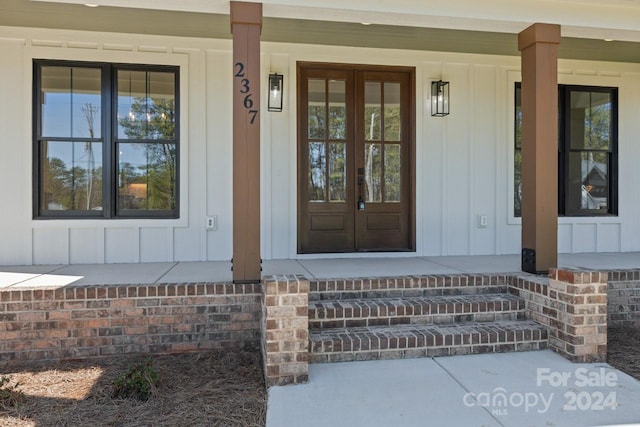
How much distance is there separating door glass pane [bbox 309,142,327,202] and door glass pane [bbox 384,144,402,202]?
80cm

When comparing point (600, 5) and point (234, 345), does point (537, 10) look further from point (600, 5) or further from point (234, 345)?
point (234, 345)

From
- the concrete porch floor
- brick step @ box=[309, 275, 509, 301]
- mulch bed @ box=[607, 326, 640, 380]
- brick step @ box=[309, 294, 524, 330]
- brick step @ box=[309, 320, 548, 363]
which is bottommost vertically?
mulch bed @ box=[607, 326, 640, 380]

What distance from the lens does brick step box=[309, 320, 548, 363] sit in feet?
9.90

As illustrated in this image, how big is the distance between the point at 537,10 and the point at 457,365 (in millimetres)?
3334

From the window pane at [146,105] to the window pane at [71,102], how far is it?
0.27 metres

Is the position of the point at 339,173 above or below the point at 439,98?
below

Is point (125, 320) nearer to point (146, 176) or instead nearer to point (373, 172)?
point (146, 176)

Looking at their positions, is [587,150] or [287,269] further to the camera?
[587,150]

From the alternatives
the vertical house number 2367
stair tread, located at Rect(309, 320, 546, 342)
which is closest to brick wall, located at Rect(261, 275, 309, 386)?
stair tread, located at Rect(309, 320, 546, 342)

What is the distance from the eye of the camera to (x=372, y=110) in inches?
208

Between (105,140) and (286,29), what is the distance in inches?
95.2

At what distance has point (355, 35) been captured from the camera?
185 inches

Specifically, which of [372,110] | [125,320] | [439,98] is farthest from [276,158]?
[125,320]

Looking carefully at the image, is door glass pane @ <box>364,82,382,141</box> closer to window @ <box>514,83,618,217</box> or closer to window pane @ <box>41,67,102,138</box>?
window @ <box>514,83,618,217</box>
